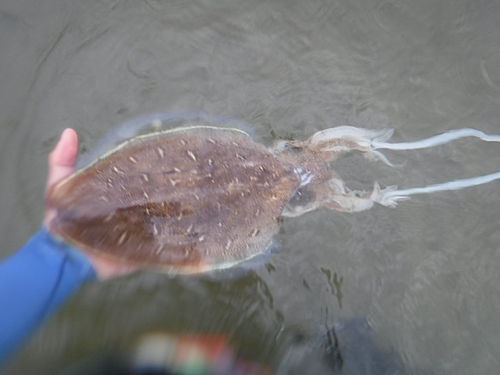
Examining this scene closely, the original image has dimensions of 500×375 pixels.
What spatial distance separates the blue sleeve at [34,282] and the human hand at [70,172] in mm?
97

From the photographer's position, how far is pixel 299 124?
13.5ft

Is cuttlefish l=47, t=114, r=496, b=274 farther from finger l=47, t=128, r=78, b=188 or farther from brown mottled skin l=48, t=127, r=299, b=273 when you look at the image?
finger l=47, t=128, r=78, b=188

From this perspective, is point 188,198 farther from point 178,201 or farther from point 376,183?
point 376,183

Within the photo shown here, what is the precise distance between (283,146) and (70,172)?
2011mm

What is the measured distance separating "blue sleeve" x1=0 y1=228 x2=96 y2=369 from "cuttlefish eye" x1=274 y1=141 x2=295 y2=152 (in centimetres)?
207

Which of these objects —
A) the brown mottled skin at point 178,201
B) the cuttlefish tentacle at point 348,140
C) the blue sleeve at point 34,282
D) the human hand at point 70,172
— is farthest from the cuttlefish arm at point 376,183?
the blue sleeve at point 34,282

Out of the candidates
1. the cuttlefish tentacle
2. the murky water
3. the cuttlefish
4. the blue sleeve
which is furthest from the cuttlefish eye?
the blue sleeve

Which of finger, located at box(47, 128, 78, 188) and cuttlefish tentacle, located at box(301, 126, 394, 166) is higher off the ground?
finger, located at box(47, 128, 78, 188)

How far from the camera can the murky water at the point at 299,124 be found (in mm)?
3666

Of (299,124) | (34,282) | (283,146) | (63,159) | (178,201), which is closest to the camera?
(34,282)

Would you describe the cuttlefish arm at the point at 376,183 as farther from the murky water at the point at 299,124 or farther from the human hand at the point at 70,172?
the human hand at the point at 70,172

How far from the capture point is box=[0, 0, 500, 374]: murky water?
3.67 metres

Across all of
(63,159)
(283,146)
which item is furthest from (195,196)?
(283,146)

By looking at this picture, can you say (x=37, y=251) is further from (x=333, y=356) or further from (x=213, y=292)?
(x=333, y=356)
